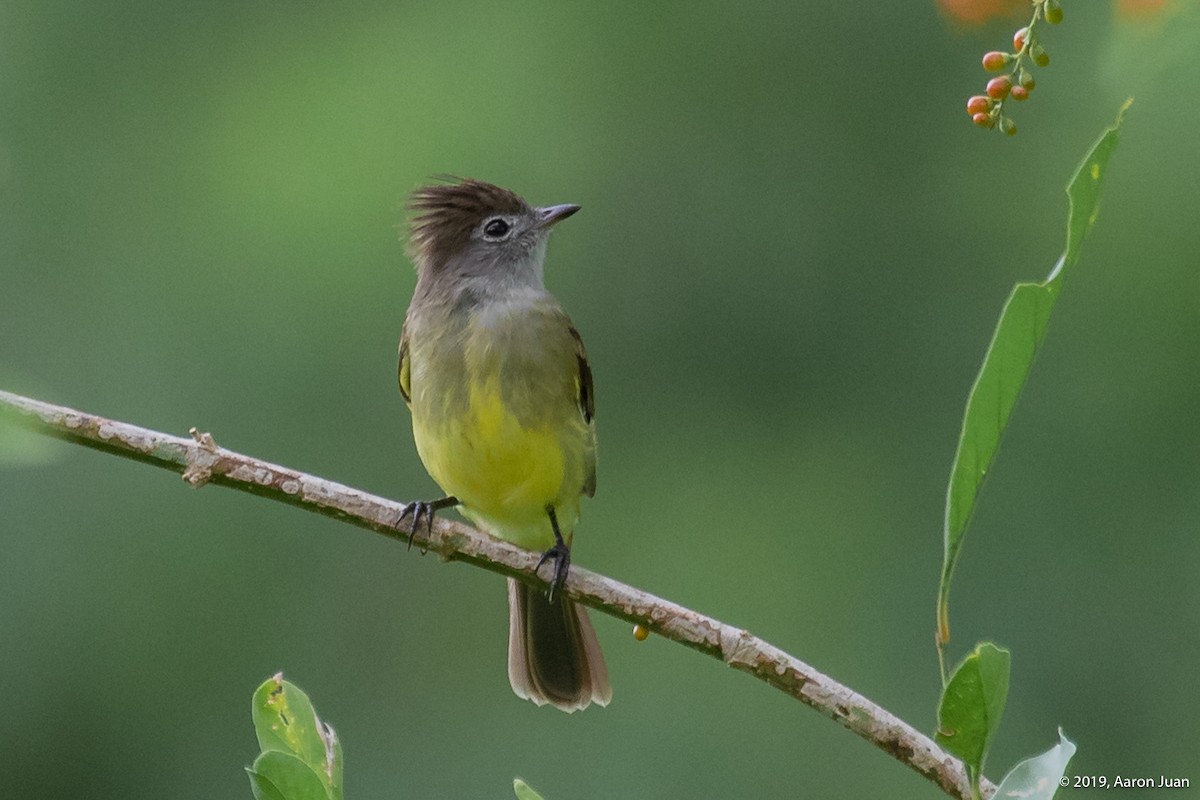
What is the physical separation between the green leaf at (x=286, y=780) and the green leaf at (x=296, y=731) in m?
0.13

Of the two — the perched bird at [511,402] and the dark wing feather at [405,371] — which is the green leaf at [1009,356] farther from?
the dark wing feather at [405,371]

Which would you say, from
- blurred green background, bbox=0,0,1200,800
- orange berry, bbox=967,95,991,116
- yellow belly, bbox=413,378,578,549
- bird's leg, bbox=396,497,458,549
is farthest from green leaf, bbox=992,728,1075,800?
blurred green background, bbox=0,0,1200,800

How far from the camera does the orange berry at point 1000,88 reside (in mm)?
2037

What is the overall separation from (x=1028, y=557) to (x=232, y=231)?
177 inches

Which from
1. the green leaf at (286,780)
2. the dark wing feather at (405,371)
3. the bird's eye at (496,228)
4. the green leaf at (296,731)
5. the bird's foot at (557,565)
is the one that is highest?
the bird's eye at (496,228)

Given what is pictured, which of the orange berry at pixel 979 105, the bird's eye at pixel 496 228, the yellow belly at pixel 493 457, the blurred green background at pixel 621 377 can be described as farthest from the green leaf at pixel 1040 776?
the blurred green background at pixel 621 377

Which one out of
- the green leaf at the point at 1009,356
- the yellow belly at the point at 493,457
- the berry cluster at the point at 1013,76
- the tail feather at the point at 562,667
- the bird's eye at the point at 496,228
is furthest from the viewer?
the bird's eye at the point at 496,228

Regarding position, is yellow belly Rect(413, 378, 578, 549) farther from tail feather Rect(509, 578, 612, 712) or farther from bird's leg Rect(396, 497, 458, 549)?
tail feather Rect(509, 578, 612, 712)

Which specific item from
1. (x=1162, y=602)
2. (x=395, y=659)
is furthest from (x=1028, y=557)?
(x=395, y=659)

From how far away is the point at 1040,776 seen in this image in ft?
4.98

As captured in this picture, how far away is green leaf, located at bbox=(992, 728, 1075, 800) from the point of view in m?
1.47

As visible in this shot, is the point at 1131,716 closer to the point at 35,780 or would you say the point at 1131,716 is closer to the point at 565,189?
the point at 565,189

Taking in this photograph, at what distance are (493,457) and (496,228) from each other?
1.01 metres

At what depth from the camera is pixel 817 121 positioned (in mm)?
9883
